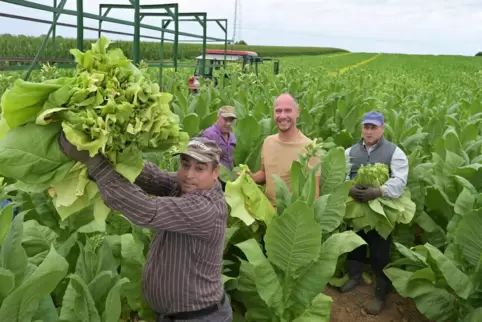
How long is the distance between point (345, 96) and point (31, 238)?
6.85 metres

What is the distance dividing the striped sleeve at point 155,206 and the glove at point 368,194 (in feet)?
7.51

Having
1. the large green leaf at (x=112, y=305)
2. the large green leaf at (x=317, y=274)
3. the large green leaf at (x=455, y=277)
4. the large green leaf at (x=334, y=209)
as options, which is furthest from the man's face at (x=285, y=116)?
the large green leaf at (x=112, y=305)

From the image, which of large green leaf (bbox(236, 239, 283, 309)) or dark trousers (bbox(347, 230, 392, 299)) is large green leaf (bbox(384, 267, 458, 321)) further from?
large green leaf (bbox(236, 239, 283, 309))

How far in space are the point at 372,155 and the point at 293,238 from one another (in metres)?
1.76

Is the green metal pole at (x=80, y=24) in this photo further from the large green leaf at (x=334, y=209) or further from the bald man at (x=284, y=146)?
the large green leaf at (x=334, y=209)

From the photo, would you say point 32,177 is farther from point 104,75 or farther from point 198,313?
point 198,313

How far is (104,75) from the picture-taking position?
156 centimetres

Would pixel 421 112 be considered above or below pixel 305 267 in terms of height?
above

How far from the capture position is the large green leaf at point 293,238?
280cm

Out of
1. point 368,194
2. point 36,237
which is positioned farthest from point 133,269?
point 368,194

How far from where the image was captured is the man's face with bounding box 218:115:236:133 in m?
4.66

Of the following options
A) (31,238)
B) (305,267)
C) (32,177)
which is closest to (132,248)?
(31,238)

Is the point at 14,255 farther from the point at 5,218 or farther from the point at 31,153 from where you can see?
the point at 31,153

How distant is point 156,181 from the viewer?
2279 mm
